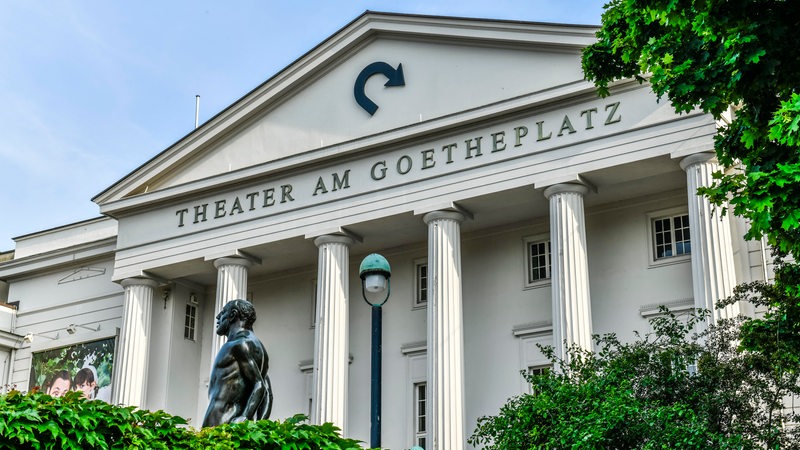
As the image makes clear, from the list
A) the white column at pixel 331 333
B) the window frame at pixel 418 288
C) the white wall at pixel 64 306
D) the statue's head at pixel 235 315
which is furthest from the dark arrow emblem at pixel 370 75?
the statue's head at pixel 235 315

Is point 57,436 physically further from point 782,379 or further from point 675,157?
point 675,157

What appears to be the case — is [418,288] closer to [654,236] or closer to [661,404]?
[654,236]

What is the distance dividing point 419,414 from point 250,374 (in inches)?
728

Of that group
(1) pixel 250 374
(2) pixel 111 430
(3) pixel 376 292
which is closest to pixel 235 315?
(1) pixel 250 374

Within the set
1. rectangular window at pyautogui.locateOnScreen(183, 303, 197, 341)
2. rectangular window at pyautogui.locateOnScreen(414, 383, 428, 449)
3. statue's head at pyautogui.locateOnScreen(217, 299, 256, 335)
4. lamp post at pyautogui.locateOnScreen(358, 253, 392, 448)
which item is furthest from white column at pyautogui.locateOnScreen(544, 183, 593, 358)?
statue's head at pyautogui.locateOnScreen(217, 299, 256, 335)

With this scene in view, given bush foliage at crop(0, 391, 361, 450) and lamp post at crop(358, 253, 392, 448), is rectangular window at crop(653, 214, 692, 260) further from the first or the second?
bush foliage at crop(0, 391, 361, 450)

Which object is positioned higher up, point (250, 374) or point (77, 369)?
point (77, 369)

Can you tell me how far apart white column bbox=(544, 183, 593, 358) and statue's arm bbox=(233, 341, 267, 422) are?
14162 mm

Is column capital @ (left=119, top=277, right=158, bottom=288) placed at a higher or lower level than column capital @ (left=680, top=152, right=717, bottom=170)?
lower

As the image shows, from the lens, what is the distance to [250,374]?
13.1 meters

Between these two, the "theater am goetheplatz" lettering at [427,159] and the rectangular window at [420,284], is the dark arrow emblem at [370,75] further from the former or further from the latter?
the rectangular window at [420,284]

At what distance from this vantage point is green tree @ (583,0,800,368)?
38.8ft

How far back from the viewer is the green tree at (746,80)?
11820 millimetres

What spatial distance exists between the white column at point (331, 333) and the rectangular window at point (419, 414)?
6.68 ft
